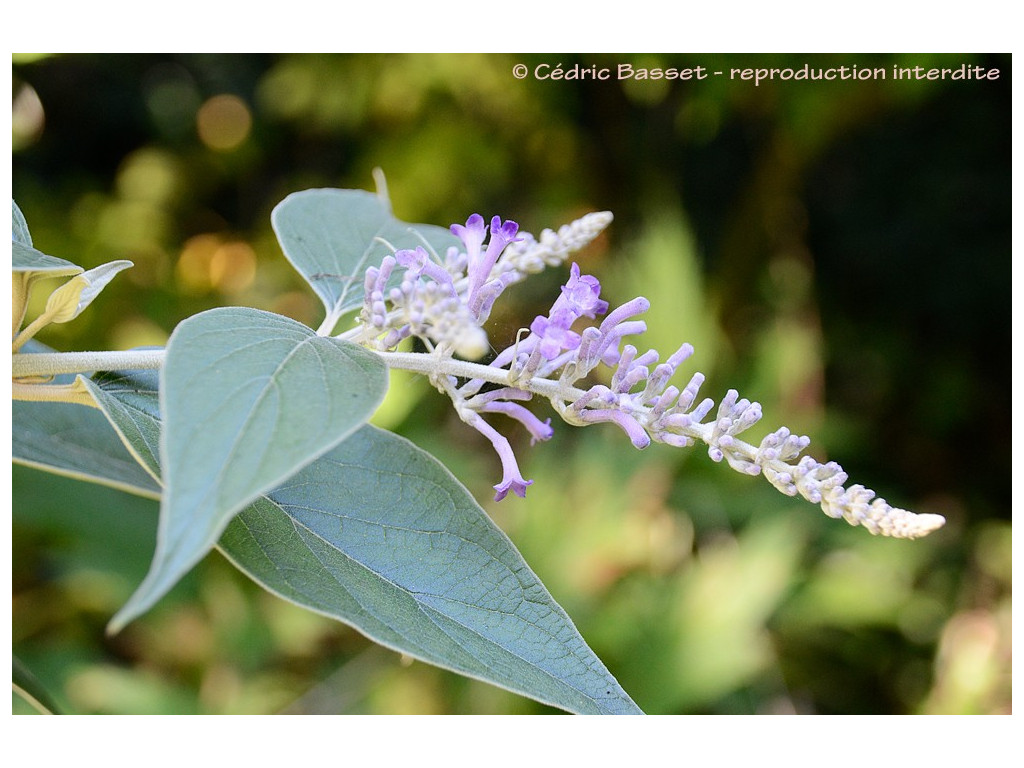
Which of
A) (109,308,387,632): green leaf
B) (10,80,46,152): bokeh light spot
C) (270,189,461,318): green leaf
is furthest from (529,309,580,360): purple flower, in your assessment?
(10,80,46,152): bokeh light spot

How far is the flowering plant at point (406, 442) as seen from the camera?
21.7 inches

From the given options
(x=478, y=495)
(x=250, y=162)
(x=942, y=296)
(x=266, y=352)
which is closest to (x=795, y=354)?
(x=942, y=296)

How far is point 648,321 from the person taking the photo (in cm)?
284

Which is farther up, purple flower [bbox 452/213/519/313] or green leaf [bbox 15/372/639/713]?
purple flower [bbox 452/213/519/313]

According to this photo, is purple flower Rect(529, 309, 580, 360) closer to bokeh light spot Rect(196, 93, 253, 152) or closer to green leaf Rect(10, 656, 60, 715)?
green leaf Rect(10, 656, 60, 715)

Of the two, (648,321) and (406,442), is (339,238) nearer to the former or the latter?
(406,442)

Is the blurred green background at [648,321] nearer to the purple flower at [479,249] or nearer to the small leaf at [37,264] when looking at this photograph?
the purple flower at [479,249]

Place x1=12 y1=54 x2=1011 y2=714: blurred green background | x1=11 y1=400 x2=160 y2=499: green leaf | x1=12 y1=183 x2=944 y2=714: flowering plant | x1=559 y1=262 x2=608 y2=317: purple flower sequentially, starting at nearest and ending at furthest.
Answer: x1=12 y1=183 x2=944 y2=714: flowering plant → x1=559 y1=262 x2=608 y2=317: purple flower → x1=11 y1=400 x2=160 y2=499: green leaf → x1=12 y1=54 x2=1011 y2=714: blurred green background

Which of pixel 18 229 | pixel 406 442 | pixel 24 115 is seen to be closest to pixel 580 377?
pixel 406 442

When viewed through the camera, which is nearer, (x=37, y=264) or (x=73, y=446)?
(x=37, y=264)

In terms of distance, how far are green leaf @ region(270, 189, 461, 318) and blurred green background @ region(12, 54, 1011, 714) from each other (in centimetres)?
106

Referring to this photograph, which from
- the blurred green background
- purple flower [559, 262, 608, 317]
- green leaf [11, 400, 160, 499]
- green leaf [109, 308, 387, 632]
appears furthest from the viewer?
the blurred green background

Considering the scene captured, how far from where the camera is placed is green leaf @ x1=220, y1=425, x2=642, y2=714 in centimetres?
63

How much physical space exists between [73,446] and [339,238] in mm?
327
